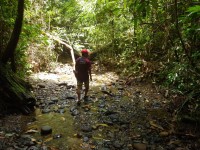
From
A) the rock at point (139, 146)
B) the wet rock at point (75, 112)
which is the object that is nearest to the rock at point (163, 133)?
the rock at point (139, 146)

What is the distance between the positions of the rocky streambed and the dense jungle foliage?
65 centimetres

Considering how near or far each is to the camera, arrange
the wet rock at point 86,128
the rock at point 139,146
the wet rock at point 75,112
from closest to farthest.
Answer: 1. the rock at point 139,146
2. the wet rock at point 86,128
3. the wet rock at point 75,112

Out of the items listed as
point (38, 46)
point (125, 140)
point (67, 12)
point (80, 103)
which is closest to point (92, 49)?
point (67, 12)

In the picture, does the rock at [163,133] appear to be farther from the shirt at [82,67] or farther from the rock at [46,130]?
the shirt at [82,67]

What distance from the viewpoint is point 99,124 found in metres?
5.69

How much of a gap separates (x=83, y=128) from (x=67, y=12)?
11.2 metres

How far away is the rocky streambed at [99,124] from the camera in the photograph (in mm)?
4664

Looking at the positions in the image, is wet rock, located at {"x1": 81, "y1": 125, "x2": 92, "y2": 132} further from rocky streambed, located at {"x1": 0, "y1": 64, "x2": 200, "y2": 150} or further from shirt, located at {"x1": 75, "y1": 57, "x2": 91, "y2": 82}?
shirt, located at {"x1": 75, "y1": 57, "x2": 91, "y2": 82}

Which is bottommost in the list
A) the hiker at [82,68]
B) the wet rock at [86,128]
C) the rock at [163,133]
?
the rock at [163,133]

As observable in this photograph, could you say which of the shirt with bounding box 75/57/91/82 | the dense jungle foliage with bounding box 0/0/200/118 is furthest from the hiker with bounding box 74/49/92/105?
the dense jungle foliage with bounding box 0/0/200/118

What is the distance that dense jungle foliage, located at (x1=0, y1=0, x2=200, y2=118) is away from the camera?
569 centimetres

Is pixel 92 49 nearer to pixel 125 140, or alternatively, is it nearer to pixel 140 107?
pixel 140 107

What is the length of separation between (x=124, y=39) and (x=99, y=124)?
704 cm

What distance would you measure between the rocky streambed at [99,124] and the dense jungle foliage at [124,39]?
2.15 ft
